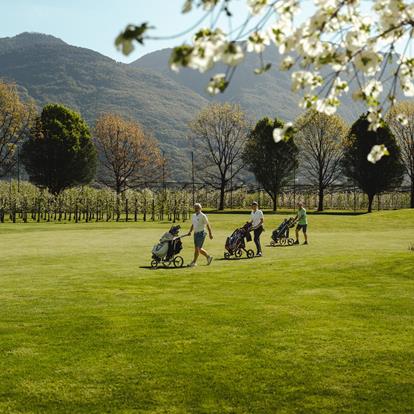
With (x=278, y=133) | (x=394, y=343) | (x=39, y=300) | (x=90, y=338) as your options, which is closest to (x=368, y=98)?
(x=278, y=133)

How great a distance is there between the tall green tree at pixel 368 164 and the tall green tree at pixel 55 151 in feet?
115

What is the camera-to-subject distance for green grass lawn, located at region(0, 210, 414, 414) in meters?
7.32

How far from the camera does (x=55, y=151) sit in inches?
2849

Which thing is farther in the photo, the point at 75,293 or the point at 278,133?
the point at 75,293

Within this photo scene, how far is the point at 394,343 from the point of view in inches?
377

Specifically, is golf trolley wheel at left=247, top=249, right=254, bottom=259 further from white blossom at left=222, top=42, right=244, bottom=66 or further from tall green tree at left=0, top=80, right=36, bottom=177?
tall green tree at left=0, top=80, right=36, bottom=177

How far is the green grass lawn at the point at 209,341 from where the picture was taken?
732 cm

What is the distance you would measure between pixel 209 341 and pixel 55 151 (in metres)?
66.5

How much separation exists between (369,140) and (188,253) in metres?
51.9

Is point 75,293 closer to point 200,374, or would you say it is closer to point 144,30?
point 200,374

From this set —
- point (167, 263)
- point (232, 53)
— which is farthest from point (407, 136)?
point (232, 53)

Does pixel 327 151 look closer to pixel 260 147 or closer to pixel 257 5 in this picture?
pixel 260 147

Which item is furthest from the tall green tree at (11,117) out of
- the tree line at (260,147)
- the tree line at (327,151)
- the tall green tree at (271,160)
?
the tall green tree at (271,160)

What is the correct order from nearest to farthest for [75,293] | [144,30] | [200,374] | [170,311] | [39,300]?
[144,30], [200,374], [170,311], [39,300], [75,293]
